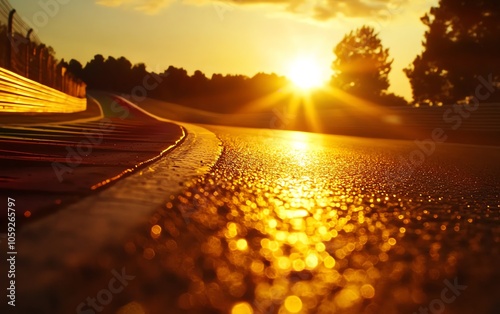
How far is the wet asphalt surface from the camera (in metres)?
1.67

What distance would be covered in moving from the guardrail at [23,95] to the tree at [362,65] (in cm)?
5643

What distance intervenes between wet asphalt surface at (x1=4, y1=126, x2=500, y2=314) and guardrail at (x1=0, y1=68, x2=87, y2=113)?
10146mm

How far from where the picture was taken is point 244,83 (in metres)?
106

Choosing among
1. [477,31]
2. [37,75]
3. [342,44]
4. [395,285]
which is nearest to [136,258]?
[395,285]

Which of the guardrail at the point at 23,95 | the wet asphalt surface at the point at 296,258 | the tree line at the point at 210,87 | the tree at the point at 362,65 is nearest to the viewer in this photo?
the wet asphalt surface at the point at 296,258

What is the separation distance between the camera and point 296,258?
7.37 feet

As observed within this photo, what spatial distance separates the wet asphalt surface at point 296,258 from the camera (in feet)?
5.48

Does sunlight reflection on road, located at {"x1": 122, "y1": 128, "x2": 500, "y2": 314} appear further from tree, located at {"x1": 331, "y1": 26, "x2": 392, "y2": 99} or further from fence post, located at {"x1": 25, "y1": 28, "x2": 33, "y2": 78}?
tree, located at {"x1": 331, "y1": 26, "x2": 392, "y2": 99}

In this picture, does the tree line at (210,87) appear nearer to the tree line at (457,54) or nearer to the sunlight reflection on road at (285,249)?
the tree line at (457,54)

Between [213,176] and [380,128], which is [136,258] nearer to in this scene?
[213,176]

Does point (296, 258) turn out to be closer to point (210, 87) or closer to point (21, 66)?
point (21, 66)

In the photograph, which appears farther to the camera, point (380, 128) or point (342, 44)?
point (342, 44)

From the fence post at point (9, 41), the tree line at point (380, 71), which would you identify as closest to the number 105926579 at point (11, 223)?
the fence post at point (9, 41)

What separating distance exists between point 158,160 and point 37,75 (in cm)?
1577
